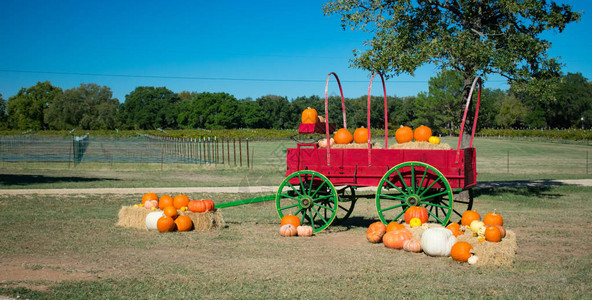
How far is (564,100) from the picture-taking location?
340 ft

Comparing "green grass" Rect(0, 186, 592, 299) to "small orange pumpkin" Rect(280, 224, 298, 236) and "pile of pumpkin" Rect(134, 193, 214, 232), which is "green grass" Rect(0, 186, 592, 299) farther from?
"pile of pumpkin" Rect(134, 193, 214, 232)

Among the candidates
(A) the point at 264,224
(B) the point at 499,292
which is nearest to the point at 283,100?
(A) the point at 264,224

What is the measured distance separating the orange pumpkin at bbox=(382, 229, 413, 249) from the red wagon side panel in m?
1.52

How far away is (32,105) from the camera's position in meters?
116

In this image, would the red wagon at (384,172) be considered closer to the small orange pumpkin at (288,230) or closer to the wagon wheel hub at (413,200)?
the wagon wheel hub at (413,200)

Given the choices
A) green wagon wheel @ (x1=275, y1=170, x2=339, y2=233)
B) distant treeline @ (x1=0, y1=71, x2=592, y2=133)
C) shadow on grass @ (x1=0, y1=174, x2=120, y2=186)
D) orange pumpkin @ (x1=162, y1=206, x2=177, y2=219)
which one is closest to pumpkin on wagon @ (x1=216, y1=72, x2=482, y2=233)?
green wagon wheel @ (x1=275, y1=170, x2=339, y2=233)

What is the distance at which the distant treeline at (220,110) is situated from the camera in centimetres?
10025

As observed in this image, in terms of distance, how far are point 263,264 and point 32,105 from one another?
124m

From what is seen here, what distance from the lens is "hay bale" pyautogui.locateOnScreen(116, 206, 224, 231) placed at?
11.0 metres

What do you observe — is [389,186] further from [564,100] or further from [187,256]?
[564,100]

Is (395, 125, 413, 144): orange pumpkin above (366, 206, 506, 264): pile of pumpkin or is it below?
above

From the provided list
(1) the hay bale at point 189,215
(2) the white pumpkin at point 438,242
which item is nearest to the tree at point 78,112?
(1) the hay bale at point 189,215

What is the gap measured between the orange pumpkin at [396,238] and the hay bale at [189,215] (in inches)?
156

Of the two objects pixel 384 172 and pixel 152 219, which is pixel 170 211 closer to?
pixel 152 219
